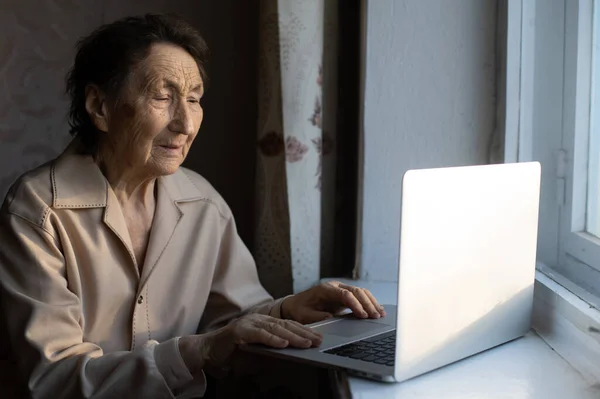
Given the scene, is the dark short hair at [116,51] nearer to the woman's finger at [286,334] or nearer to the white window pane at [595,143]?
the woman's finger at [286,334]

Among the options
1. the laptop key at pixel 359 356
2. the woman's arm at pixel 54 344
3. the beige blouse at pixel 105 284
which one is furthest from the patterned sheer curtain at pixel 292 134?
the laptop key at pixel 359 356

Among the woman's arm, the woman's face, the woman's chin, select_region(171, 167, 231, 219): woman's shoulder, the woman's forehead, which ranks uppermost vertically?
the woman's forehead

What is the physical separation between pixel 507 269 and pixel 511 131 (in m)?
0.48

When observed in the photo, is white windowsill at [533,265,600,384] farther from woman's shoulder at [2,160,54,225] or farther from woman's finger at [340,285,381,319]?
woman's shoulder at [2,160,54,225]

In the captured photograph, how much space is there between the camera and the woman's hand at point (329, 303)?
1303mm

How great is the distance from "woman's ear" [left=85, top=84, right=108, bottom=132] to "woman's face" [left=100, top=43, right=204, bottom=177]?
11mm

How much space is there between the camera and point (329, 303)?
1359mm

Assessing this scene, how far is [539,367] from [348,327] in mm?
313

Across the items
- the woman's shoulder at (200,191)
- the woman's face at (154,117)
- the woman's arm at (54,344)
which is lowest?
the woman's arm at (54,344)

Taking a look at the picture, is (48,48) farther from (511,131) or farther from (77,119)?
(511,131)

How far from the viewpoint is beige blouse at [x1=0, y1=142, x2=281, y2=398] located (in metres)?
1.16

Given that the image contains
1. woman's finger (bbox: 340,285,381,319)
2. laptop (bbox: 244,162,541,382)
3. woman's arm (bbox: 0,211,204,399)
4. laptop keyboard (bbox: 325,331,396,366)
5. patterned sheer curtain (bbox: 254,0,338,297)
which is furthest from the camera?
patterned sheer curtain (bbox: 254,0,338,297)

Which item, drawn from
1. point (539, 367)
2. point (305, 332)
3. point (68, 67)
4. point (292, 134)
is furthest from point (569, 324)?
point (68, 67)

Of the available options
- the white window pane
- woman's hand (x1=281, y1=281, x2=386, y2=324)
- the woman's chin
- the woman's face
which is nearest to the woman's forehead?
the woman's face
